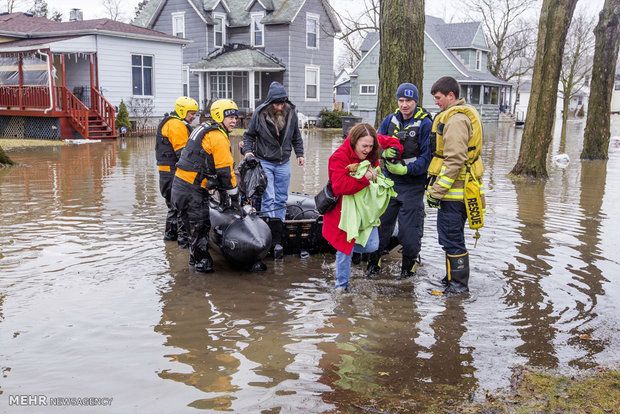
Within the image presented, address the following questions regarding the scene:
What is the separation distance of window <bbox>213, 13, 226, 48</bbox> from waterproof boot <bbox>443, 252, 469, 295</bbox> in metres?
30.8

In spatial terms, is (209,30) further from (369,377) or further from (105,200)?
(369,377)

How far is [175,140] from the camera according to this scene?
722 cm

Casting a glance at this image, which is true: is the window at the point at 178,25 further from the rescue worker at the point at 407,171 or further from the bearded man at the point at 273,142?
the rescue worker at the point at 407,171

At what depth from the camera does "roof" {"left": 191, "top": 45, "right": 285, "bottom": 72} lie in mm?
31938

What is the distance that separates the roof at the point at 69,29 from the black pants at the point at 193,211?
63.7ft

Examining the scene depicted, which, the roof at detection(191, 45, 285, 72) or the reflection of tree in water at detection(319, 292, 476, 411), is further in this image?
the roof at detection(191, 45, 285, 72)

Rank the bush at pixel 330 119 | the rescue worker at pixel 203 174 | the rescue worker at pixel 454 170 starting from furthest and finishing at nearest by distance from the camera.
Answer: the bush at pixel 330 119 → the rescue worker at pixel 203 174 → the rescue worker at pixel 454 170

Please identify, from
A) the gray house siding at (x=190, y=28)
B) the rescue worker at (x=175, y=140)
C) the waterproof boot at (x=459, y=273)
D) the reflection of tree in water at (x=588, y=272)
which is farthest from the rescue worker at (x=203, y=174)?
the gray house siding at (x=190, y=28)

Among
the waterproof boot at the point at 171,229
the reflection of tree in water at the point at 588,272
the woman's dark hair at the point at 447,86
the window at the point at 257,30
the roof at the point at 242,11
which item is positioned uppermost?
the roof at the point at 242,11

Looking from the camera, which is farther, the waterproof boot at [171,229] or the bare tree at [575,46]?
the bare tree at [575,46]

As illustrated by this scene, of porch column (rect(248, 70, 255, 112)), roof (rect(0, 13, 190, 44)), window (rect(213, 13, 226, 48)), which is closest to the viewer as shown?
roof (rect(0, 13, 190, 44))

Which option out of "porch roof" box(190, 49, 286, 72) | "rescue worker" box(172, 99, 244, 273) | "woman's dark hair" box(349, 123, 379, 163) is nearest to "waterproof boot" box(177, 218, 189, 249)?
"rescue worker" box(172, 99, 244, 273)

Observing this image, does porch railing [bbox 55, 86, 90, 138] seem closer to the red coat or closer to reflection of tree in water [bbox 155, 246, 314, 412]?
reflection of tree in water [bbox 155, 246, 314, 412]

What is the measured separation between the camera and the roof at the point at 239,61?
105 feet
